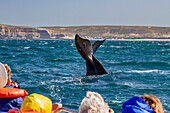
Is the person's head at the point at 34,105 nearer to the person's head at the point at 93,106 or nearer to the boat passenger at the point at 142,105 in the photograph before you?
the person's head at the point at 93,106

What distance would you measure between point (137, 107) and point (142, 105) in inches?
3.2

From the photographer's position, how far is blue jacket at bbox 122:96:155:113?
3748 millimetres

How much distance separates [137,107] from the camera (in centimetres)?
376

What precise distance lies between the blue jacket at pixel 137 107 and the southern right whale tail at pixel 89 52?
10.7 meters

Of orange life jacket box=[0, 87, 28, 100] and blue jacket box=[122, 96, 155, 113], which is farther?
orange life jacket box=[0, 87, 28, 100]

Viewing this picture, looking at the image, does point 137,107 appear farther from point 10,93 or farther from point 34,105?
point 10,93

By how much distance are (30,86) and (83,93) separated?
3.12m

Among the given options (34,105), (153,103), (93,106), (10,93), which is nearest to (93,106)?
(93,106)

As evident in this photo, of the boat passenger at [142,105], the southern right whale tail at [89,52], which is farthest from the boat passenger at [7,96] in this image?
the southern right whale tail at [89,52]

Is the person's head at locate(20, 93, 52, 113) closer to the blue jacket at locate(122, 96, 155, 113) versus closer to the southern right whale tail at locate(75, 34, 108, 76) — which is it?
the blue jacket at locate(122, 96, 155, 113)

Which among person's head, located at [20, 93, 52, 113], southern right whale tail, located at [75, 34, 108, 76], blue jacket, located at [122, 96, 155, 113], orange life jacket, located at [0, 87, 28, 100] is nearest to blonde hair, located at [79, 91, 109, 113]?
blue jacket, located at [122, 96, 155, 113]

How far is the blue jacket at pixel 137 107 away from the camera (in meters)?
3.75

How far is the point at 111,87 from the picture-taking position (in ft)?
51.9

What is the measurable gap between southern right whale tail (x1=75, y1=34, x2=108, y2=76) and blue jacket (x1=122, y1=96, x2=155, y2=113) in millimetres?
10729
